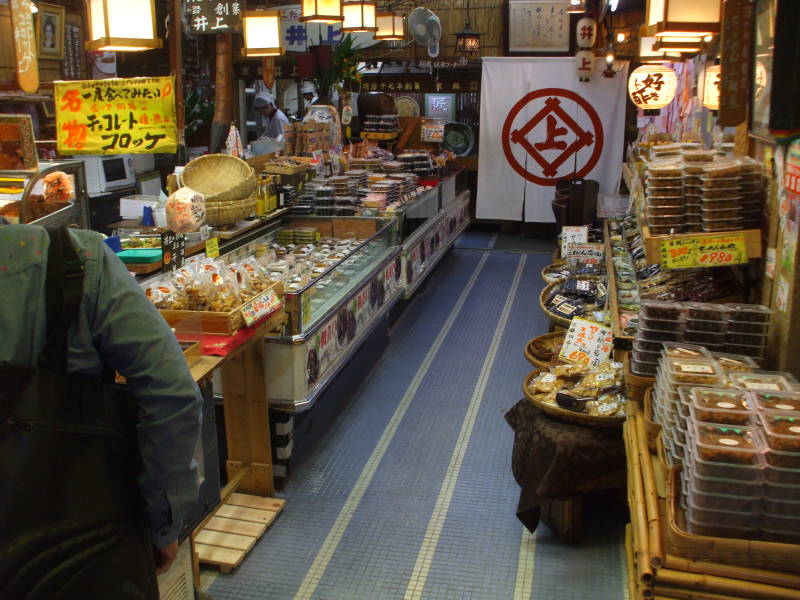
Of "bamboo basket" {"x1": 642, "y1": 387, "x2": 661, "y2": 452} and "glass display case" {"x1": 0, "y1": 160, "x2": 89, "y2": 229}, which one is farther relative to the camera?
"glass display case" {"x1": 0, "y1": 160, "x2": 89, "y2": 229}

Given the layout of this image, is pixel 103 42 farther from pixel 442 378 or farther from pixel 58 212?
pixel 442 378

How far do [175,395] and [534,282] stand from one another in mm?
8610

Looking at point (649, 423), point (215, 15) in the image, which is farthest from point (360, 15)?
point (649, 423)

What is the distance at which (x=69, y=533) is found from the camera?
1858mm

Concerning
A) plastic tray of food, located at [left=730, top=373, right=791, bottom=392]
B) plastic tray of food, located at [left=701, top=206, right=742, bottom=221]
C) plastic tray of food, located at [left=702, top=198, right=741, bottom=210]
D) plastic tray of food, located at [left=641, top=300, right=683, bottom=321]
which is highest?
plastic tray of food, located at [left=702, top=198, right=741, bottom=210]

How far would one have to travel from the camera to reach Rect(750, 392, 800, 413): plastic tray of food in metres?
2.41

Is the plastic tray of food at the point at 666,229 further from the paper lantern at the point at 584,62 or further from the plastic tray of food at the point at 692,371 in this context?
the paper lantern at the point at 584,62

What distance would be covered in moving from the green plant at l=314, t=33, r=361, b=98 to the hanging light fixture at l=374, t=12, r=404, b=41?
0.56 meters

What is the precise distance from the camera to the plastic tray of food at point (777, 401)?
241 centimetres

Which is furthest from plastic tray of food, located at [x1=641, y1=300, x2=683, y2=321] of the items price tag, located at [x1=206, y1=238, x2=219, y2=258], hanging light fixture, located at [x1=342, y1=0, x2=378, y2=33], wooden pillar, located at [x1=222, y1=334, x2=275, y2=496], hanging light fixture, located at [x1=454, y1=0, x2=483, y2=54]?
hanging light fixture, located at [x1=454, y1=0, x2=483, y2=54]

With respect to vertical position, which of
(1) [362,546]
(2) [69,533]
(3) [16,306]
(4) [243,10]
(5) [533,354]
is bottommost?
(1) [362,546]

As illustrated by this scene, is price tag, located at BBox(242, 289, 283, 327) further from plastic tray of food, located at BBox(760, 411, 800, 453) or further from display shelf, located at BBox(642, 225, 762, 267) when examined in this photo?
plastic tray of food, located at BBox(760, 411, 800, 453)

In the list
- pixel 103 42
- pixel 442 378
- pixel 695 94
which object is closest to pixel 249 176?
pixel 103 42

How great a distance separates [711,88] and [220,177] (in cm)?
376
